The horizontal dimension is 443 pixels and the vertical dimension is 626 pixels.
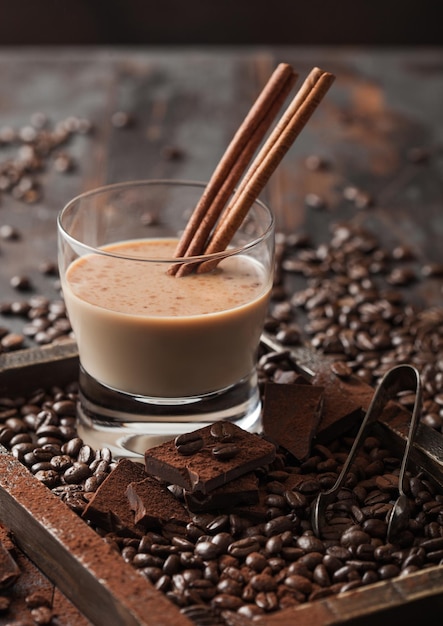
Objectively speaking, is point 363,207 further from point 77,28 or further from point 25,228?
point 77,28

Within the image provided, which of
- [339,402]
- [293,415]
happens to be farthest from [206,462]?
[339,402]

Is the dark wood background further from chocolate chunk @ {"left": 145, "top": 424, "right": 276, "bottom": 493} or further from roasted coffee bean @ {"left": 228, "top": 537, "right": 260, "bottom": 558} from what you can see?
roasted coffee bean @ {"left": 228, "top": 537, "right": 260, "bottom": 558}

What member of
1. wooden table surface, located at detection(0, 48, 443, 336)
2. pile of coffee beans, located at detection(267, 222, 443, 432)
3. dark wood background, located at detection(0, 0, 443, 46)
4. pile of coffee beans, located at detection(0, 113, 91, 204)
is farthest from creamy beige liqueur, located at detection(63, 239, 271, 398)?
dark wood background, located at detection(0, 0, 443, 46)

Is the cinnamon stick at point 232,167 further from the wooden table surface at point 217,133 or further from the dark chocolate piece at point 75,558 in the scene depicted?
the wooden table surface at point 217,133

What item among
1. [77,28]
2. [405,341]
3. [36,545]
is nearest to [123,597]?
[36,545]

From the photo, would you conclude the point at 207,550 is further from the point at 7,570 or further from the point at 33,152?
the point at 33,152

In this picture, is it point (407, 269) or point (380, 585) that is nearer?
point (380, 585)
